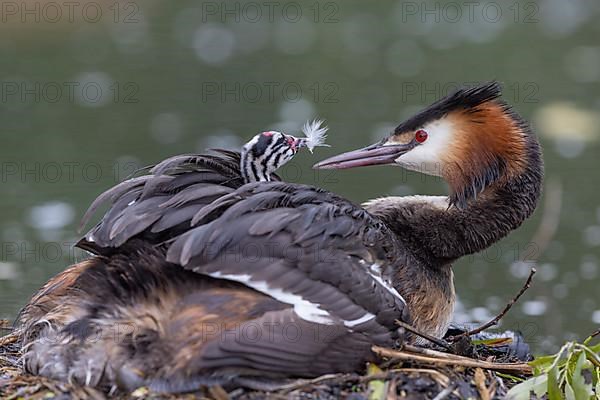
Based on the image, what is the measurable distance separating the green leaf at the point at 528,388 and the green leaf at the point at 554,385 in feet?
0.12

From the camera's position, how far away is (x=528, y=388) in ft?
14.7

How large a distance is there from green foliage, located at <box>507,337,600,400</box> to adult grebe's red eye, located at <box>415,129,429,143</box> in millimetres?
1475

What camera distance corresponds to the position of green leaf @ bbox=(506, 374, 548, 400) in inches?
175

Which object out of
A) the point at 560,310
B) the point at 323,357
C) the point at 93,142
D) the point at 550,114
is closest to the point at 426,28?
the point at 550,114

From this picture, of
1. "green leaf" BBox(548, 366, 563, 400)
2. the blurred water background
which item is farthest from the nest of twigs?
the blurred water background

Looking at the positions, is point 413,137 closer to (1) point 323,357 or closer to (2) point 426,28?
(1) point 323,357

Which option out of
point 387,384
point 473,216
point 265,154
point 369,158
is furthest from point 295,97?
point 387,384

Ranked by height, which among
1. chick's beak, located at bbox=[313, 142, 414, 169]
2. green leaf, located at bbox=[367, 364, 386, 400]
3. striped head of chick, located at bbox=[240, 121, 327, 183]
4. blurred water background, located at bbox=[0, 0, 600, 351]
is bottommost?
blurred water background, located at bbox=[0, 0, 600, 351]

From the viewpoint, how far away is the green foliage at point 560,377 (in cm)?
446

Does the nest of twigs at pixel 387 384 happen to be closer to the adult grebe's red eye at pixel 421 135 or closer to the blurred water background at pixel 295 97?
the adult grebe's red eye at pixel 421 135

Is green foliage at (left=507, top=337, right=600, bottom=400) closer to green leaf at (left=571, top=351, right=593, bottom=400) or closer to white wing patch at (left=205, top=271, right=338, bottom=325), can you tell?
green leaf at (left=571, top=351, right=593, bottom=400)

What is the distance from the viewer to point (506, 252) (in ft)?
27.0

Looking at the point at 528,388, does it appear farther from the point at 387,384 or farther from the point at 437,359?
the point at 387,384

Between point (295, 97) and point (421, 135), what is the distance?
544 centimetres
